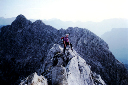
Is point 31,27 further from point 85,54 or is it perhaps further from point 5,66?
point 85,54

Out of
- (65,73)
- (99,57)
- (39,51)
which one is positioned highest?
(65,73)

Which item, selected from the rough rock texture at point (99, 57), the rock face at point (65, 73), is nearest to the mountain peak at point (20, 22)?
the rough rock texture at point (99, 57)

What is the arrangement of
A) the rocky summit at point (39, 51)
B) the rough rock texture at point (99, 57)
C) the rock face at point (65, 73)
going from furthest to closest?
the rocky summit at point (39, 51)
the rough rock texture at point (99, 57)
the rock face at point (65, 73)

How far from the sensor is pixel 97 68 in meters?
40.8

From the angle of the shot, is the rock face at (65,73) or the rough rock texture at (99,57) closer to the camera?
the rock face at (65,73)

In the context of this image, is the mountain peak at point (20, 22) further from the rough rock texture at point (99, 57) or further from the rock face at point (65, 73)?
the rock face at point (65, 73)

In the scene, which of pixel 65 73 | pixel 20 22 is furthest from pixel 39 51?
pixel 65 73

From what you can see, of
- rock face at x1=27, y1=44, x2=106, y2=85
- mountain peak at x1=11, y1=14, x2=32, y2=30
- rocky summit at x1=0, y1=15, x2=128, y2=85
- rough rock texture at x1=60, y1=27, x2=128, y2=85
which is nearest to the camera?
rock face at x1=27, y1=44, x2=106, y2=85

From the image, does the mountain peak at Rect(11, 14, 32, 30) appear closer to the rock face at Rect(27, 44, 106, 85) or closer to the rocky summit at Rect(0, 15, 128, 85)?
the rocky summit at Rect(0, 15, 128, 85)

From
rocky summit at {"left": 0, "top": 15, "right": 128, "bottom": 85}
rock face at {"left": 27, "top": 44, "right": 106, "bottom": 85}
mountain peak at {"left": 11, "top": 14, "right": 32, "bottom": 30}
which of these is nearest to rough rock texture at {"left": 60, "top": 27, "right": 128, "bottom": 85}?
rocky summit at {"left": 0, "top": 15, "right": 128, "bottom": 85}

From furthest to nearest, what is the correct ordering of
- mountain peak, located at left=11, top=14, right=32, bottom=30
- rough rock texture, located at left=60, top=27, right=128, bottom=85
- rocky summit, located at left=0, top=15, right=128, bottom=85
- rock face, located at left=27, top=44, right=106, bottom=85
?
1. mountain peak, located at left=11, top=14, right=32, bottom=30
2. rocky summit, located at left=0, top=15, right=128, bottom=85
3. rough rock texture, located at left=60, top=27, right=128, bottom=85
4. rock face, located at left=27, top=44, right=106, bottom=85

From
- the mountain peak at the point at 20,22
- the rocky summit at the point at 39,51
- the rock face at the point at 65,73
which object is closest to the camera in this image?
the rock face at the point at 65,73

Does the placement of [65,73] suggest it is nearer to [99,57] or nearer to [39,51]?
[99,57]

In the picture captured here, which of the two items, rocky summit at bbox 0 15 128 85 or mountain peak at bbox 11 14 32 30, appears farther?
mountain peak at bbox 11 14 32 30
